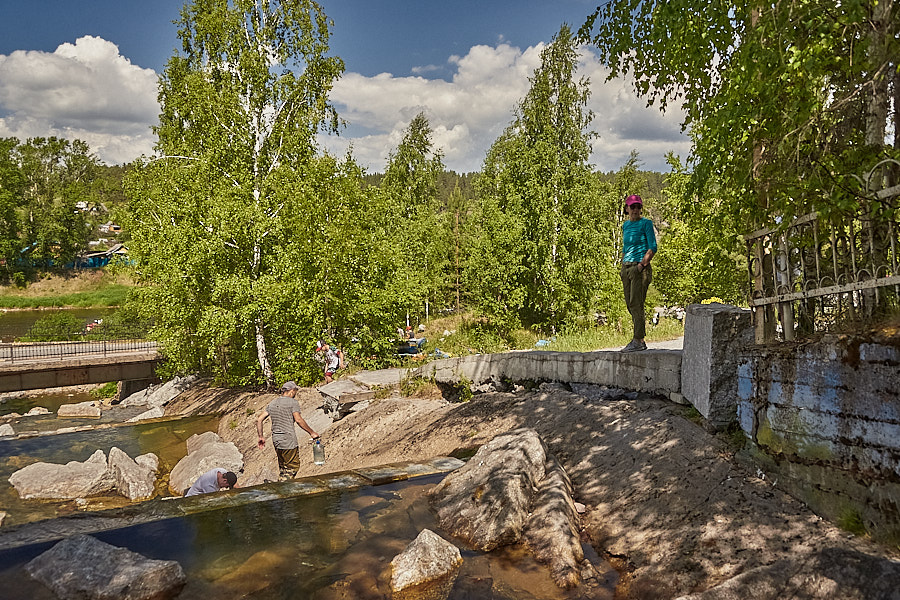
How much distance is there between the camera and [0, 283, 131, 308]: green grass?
56.2 m

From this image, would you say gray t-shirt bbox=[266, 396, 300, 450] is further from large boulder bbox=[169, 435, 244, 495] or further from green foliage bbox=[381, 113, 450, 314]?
green foliage bbox=[381, 113, 450, 314]

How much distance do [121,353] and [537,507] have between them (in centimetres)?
2568

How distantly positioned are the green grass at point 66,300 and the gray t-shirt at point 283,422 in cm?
5426

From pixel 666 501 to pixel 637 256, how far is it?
3.41 metres

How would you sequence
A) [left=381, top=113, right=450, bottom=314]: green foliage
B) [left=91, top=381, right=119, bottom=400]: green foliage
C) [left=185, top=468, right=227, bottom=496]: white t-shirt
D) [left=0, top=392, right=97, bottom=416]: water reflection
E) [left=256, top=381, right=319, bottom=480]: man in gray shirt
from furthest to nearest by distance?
[left=381, top=113, right=450, bottom=314]: green foliage
[left=91, top=381, right=119, bottom=400]: green foliage
[left=0, top=392, right=97, bottom=416]: water reflection
[left=256, top=381, right=319, bottom=480]: man in gray shirt
[left=185, top=468, right=227, bottom=496]: white t-shirt

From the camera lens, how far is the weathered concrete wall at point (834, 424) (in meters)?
3.39

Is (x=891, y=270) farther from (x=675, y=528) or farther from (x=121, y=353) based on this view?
(x=121, y=353)

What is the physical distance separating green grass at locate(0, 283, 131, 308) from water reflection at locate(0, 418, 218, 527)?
43.8m

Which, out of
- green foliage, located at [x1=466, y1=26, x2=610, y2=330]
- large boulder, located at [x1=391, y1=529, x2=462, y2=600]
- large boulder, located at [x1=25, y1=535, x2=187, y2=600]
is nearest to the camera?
large boulder, located at [x1=25, y1=535, x2=187, y2=600]

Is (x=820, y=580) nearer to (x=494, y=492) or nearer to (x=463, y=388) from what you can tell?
(x=494, y=492)

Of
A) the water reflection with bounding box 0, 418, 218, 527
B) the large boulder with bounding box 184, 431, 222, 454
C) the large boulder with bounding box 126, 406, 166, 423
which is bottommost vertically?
the large boulder with bounding box 126, 406, 166, 423

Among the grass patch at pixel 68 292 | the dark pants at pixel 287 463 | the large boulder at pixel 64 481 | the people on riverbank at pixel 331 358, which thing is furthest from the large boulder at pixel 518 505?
the grass patch at pixel 68 292

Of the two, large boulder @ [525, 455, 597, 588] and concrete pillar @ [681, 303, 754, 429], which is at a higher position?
concrete pillar @ [681, 303, 754, 429]

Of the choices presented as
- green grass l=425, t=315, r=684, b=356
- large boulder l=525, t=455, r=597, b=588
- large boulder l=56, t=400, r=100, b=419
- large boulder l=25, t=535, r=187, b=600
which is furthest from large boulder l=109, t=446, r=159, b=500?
large boulder l=56, t=400, r=100, b=419
